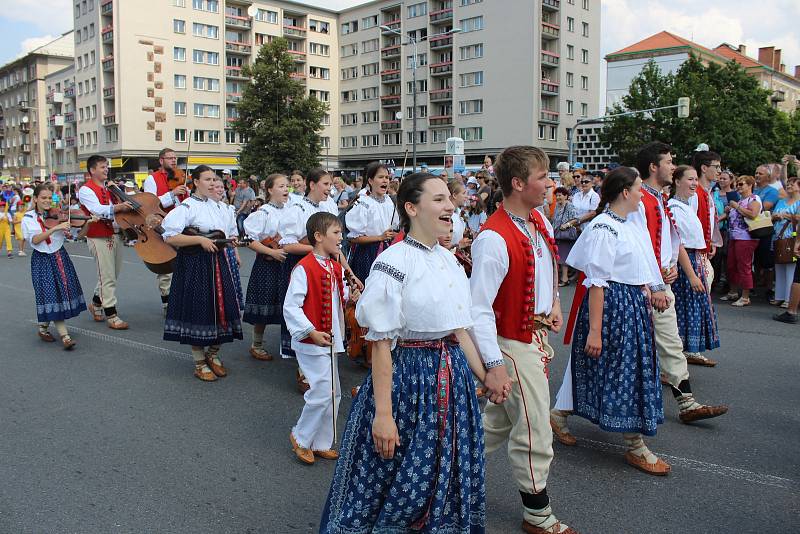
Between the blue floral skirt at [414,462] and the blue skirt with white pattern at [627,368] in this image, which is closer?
the blue floral skirt at [414,462]

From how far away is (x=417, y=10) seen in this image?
60.9 metres

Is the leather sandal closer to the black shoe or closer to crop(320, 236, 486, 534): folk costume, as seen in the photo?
crop(320, 236, 486, 534): folk costume

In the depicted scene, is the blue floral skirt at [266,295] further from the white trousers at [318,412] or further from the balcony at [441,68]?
the balcony at [441,68]

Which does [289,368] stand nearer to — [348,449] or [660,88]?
[348,449]

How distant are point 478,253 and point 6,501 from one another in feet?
10.3

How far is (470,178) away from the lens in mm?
17188

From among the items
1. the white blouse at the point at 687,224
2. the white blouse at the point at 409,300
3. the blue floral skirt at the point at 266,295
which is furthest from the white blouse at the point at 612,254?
the blue floral skirt at the point at 266,295

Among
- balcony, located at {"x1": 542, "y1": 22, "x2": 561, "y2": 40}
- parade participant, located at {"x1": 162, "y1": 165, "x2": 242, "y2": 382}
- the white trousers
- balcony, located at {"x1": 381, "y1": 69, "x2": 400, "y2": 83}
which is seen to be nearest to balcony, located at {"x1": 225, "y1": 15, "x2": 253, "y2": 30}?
balcony, located at {"x1": 381, "y1": 69, "x2": 400, "y2": 83}

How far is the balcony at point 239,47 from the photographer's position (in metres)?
64.6

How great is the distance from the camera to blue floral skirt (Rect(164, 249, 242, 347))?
6.44 m

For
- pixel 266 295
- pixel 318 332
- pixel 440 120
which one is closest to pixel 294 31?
pixel 440 120

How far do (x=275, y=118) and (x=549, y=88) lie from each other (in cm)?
2229

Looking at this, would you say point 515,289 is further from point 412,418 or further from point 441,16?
point 441,16

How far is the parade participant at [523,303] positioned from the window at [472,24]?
184ft
